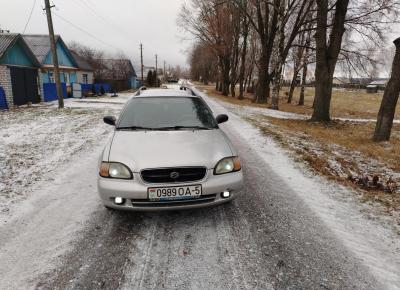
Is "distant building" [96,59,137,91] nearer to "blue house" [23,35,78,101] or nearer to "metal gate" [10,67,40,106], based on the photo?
"blue house" [23,35,78,101]

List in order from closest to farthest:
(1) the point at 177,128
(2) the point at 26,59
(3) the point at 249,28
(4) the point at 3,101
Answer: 1. (1) the point at 177,128
2. (4) the point at 3,101
3. (2) the point at 26,59
4. (3) the point at 249,28

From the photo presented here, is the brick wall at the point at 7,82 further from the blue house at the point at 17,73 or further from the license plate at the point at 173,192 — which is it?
the license plate at the point at 173,192

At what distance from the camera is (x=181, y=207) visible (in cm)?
346

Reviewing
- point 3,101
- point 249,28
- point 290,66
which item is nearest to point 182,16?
point 249,28

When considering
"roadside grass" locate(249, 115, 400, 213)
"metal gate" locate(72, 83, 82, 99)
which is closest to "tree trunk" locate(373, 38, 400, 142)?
"roadside grass" locate(249, 115, 400, 213)

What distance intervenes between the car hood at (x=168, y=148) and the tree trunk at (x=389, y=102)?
736 cm

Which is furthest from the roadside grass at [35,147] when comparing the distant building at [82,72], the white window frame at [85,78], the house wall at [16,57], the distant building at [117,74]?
the distant building at [117,74]

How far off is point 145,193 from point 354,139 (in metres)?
9.03

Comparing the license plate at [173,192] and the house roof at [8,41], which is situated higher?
the house roof at [8,41]

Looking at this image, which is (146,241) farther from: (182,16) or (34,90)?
(182,16)

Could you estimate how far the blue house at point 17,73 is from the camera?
17.9 metres

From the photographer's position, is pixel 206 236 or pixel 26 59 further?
pixel 26 59

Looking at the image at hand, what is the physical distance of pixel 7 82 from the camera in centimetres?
1816

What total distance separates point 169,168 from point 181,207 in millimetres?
502
